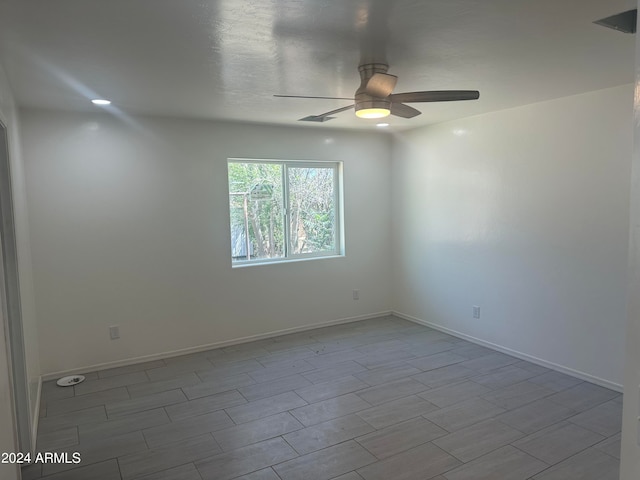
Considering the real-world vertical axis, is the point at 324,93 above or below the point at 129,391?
above

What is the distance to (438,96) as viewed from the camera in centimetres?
250

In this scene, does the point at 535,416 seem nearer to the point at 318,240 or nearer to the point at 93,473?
the point at 93,473

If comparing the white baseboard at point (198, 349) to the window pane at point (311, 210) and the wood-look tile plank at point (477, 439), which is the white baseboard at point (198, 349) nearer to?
the window pane at point (311, 210)

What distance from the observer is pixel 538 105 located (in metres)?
3.81

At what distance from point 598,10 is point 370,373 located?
119 inches

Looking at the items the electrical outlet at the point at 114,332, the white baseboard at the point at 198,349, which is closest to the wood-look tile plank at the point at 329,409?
the white baseboard at the point at 198,349

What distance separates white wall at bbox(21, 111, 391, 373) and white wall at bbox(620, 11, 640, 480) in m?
3.93

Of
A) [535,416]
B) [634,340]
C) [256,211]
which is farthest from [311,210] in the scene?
[634,340]

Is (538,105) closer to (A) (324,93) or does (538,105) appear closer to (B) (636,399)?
(A) (324,93)

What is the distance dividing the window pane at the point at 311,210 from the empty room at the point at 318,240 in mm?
29

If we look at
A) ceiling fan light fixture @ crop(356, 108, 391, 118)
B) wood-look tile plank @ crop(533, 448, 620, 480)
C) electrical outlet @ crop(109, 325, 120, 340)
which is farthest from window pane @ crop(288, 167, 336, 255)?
wood-look tile plank @ crop(533, 448, 620, 480)

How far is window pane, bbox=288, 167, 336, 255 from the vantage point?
5164 mm

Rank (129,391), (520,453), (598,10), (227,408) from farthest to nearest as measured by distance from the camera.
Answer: (129,391)
(227,408)
(520,453)
(598,10)

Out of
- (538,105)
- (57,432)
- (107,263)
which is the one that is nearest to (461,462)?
(57,432)
